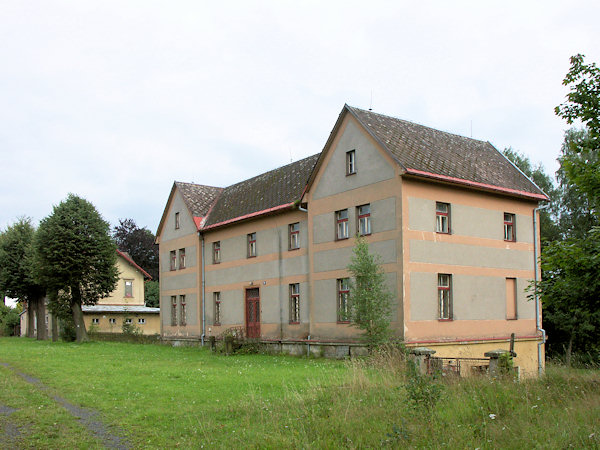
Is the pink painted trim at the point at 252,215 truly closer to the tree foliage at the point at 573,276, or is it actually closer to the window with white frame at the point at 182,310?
the window with white frame at the point at 182,310

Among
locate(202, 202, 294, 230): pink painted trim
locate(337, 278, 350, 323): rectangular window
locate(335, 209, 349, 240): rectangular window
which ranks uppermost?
locate(202, 202, 294, 230): pink painted trim

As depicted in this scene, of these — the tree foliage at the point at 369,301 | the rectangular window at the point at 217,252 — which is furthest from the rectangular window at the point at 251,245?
the tree foliage at the point at 369,301

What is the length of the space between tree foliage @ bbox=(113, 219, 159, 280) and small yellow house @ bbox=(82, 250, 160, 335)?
10715mm

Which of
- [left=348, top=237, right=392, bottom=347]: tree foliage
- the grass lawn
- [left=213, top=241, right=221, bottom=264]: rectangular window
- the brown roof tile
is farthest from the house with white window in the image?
the grass lawn

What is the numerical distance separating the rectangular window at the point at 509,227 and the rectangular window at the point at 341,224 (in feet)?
23.6

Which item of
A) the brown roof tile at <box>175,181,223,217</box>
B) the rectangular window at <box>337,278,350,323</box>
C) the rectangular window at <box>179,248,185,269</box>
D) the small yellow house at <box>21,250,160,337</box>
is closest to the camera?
the rectangular window at <box>337,278,350,323</box>

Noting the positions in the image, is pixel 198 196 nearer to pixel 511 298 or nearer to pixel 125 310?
pixel 511 298

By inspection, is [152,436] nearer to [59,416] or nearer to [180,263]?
[59,416]

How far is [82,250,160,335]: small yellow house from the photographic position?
181 ft

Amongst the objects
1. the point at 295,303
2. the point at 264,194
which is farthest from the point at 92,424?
the point at 264,194

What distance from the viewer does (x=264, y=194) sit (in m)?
32.0

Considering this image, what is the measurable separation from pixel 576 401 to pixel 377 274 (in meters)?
13.6

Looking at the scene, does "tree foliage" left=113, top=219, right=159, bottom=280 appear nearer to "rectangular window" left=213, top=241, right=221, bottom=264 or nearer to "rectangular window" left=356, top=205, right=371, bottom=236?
"rectangular window" left=213, top=241, right=221, bottom=264

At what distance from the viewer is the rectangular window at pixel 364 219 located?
24.1 metres
